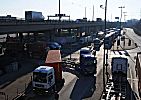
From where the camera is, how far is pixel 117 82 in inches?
1336

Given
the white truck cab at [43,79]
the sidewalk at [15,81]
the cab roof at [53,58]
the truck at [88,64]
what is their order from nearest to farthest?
1. the white truck cab at [43,79]
2. the sidewalk at [15,81]
3. the cab roof at [53,58]
4. the truck at [88,64]

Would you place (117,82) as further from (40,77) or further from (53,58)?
(40,77)

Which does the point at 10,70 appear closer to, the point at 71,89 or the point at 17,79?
the point at 17,79

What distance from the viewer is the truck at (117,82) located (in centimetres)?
2867

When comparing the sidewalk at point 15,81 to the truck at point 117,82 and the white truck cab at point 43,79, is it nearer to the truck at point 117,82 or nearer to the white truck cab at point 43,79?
the white truck cab at point 43,79

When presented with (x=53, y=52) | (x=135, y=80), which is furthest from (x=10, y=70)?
(x=135, y=80)

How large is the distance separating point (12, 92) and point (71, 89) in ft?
25.1

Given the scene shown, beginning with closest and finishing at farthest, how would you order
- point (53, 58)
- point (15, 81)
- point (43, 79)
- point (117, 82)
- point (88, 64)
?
point (43, 79) < point (117, 82) < point (53, 58) < point (15, 81) < point (88, 64)

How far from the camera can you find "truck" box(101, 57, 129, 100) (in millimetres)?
28670

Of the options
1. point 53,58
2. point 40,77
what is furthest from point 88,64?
point 40,77

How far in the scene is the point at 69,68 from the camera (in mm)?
45188

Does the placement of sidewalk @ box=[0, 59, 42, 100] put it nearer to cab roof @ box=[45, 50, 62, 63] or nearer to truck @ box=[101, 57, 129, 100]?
cab roof @ box=[45, 50, 62, 63]

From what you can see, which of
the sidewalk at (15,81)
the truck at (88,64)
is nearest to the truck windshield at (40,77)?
the sidewalk at (15,81)

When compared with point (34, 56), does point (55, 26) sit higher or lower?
higher
